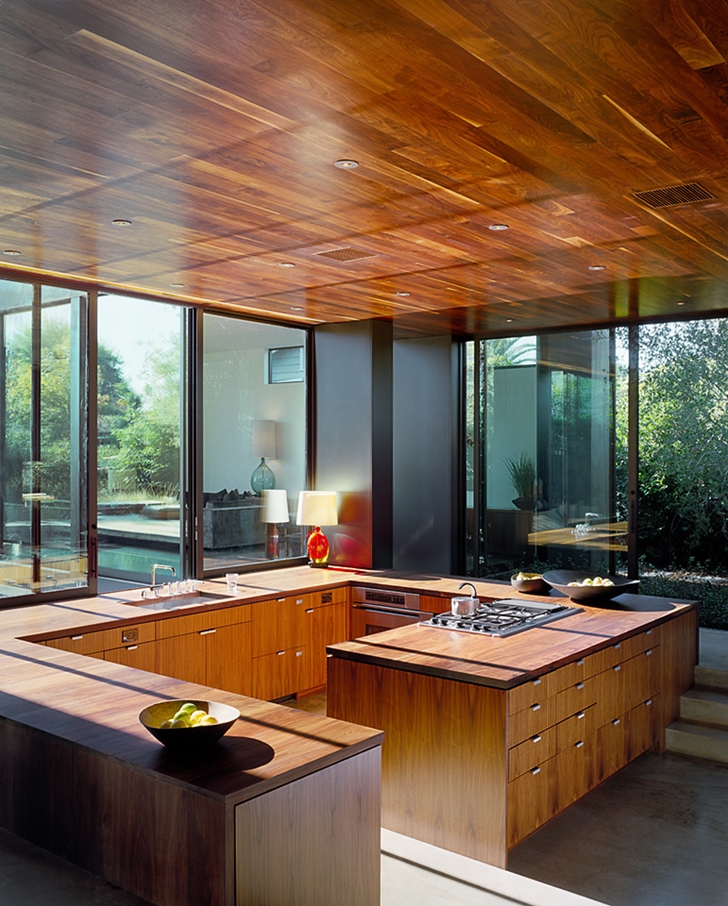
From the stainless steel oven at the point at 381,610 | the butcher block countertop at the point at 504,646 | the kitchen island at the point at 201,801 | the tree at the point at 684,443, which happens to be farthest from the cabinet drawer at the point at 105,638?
the tree at the point at 684,443

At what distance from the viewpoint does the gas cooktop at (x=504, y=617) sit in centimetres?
434

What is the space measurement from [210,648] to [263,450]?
194 cm

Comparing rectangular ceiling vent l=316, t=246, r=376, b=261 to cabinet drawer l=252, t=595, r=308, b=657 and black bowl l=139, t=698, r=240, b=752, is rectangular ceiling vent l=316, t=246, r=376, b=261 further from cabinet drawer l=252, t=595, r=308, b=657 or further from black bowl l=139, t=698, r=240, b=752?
black bowl l=139, t=698, r=240, b=752

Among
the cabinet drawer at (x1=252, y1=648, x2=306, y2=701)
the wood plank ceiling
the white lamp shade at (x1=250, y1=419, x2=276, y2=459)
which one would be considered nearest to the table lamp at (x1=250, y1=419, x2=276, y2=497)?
A: the white lamp shade at (x1=250, y1=419, x2=276, y2=459)

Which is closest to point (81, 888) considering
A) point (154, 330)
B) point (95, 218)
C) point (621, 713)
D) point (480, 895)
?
point (480, 895)

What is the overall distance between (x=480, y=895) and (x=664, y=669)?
2.50 m

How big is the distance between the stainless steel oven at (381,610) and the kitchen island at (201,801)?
2884 mm

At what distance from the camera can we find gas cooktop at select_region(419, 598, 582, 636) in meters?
4.34

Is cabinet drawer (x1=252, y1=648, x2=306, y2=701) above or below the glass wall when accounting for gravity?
below

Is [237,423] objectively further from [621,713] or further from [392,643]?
[621,713]

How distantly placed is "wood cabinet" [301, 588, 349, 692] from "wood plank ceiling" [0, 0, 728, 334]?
2255mm

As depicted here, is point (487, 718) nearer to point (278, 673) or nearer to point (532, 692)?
point (532, 692)

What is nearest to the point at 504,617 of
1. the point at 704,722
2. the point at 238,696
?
the point at 704,722

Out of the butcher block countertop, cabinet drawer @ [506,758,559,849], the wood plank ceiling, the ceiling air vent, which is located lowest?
cabinet drawer @ [506,758,559,849]
